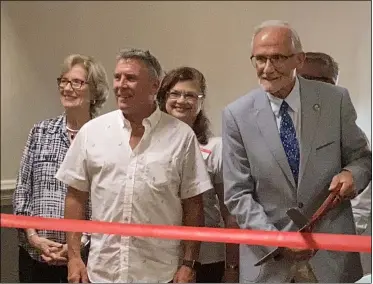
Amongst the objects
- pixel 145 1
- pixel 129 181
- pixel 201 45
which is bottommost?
pixel 129 181

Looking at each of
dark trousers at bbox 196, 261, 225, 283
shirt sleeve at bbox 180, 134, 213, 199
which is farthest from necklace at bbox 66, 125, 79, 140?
dark trousers at bbox 196, 261, 225, 283

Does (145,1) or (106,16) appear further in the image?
(145,1)

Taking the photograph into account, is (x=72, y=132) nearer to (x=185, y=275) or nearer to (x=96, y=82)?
(x=96, y=82)

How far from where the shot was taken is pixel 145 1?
1578mm

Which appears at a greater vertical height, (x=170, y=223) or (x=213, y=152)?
(x=213, y=152)

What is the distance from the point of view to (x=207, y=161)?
1.14m

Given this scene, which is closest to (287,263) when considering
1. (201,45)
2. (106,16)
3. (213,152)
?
(213,152)

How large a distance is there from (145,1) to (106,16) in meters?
0.17

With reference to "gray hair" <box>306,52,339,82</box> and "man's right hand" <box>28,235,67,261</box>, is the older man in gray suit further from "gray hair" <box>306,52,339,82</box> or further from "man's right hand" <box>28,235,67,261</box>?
"man's right hand" <box>28,235,67,261</box>

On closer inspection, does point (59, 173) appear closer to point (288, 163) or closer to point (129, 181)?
point (129, 181)

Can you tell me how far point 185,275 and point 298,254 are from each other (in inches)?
8.0

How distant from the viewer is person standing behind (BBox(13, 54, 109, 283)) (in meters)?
1.17

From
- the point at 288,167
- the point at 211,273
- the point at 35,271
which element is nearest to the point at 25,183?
the point at 35,271

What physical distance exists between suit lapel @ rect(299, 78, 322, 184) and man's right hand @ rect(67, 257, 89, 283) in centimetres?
41
